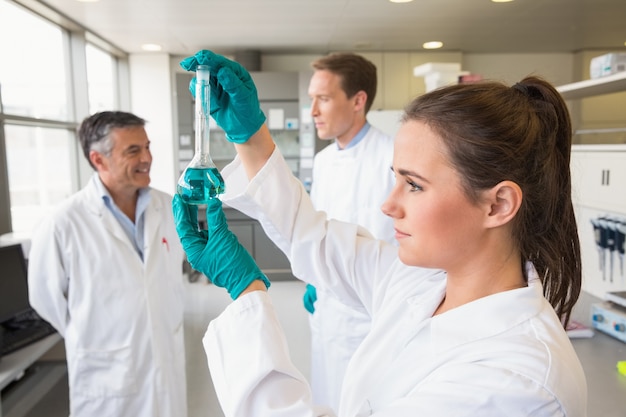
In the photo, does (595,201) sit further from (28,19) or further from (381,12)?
(28,19)

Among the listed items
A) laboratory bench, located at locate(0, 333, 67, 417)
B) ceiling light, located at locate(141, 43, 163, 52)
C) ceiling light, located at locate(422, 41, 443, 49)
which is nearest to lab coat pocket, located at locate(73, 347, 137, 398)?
laboratory bench, located at locate(0, 333, 67, 417)

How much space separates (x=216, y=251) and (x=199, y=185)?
139 millimetres

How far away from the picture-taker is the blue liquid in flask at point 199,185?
0.95 meters

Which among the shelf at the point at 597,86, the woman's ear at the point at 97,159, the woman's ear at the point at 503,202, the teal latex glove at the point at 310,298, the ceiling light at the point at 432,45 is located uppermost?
the ceiling light at the point at 432,45

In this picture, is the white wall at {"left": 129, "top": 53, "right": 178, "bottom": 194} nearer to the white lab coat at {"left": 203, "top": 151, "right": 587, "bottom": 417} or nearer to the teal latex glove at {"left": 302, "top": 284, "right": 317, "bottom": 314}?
the teal latex glove at {"left": 302, "top": 284, "right": 317, "bottom": 314}

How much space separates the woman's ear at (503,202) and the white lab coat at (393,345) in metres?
0.12

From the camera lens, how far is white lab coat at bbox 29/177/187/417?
1.89 metres

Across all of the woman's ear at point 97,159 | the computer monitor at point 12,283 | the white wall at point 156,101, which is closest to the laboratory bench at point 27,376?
the computer monitor at point 12,283

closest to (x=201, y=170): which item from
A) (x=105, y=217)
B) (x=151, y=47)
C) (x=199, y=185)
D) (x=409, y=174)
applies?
(x=199, y=185)

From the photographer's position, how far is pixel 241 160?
4.09ft

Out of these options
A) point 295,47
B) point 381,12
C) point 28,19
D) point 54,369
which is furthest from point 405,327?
point 295,47

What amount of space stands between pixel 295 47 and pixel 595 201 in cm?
399

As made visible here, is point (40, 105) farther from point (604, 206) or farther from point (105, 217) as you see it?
point (604, 206)

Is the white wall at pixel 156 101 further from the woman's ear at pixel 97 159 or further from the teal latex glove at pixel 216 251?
the teal latex glove at pixel 216 251
